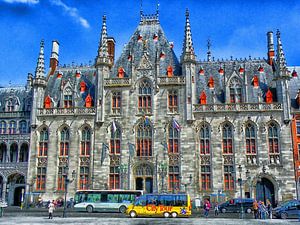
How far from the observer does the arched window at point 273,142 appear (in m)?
45.6

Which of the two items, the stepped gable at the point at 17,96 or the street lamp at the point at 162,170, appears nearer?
the street lamp at the point at 162,170

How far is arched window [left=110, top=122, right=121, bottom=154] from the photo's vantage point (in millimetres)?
48031

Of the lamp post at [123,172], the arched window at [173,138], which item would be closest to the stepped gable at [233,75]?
the arched window at [173,138]

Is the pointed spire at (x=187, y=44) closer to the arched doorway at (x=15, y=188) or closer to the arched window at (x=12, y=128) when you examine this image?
the arched window at (x=12, y=128)

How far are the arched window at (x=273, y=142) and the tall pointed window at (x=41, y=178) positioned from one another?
97.1ft

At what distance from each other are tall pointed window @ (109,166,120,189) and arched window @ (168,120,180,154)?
7383 mm

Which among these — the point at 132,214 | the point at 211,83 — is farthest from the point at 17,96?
the point at 132,214

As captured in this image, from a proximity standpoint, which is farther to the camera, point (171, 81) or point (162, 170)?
point (171, 81)

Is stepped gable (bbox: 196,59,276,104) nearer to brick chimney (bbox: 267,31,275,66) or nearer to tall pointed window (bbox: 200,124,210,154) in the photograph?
brick chimney (bbox: 267,31,275,66)

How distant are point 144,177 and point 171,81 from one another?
13.2 metres

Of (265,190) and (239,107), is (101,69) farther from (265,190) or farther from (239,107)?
(265,190)

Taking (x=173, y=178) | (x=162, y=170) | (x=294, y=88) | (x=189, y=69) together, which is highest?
(x=189, y=69)

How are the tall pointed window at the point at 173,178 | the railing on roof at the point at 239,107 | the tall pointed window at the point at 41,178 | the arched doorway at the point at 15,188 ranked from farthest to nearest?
the arched doorway at the point at 15,188
the tall pointed window at the point at 41,178
the railing on roof at the point at 239,107
the tall pointed window at the point at 173,178

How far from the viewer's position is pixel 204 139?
155 feet
